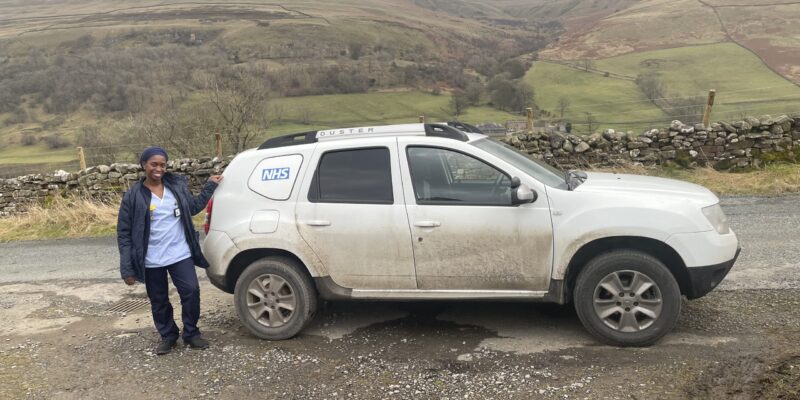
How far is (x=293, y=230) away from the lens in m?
4.62

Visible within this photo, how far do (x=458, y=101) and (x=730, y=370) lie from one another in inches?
2168

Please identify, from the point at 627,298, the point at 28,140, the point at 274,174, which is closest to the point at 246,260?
the point at 274,174

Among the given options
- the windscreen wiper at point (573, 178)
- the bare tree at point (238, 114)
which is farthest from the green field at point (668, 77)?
the windscreen wiper at point (573, 178)

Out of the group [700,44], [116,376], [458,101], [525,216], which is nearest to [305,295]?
[116,376]

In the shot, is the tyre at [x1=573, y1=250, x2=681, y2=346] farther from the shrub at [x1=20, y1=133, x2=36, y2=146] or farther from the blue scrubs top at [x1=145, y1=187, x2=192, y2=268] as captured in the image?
the shrub at [x1=20, y1=133, x2=36, y2=146]

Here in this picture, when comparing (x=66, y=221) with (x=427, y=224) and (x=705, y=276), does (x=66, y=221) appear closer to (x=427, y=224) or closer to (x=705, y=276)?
(x=427, y=224)

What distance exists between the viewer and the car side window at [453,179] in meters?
4.38

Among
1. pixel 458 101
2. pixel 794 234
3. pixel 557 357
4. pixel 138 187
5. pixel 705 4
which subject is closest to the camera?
pixel 557 357

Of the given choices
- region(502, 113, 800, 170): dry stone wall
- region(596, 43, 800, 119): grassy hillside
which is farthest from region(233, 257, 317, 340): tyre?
region(596, 43, 800, 119): grassy hillside

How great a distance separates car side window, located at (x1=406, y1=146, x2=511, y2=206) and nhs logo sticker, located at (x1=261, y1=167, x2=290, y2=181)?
109 cm

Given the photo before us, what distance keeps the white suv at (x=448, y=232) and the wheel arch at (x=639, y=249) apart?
1cm

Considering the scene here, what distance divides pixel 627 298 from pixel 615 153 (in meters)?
9.50

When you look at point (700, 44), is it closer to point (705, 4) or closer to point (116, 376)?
point (705, 4)

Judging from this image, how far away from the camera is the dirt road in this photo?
148 inches
